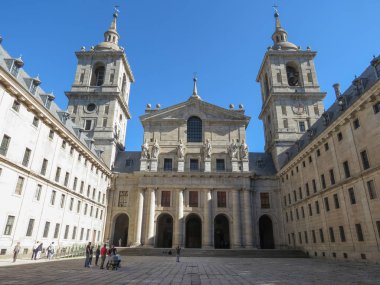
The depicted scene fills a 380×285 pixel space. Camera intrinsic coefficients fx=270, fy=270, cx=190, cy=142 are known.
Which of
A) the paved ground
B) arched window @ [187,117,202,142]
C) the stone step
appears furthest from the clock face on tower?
the paved ground

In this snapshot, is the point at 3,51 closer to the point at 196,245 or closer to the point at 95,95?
the point at 95,95

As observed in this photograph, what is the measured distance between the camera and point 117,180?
157 ft

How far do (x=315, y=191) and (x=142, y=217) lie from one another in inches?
1017

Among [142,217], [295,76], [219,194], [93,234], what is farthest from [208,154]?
[295,76]

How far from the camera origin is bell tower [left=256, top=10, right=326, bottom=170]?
49.6 m

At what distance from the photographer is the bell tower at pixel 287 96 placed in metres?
49.6

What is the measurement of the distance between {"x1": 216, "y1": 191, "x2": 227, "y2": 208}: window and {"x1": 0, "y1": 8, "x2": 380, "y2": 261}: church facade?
0.17m

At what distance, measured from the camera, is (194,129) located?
50625 millimetres

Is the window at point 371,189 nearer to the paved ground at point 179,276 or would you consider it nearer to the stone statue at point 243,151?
the paved ground at point 179,276

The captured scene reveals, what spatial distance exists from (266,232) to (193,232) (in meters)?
13.1

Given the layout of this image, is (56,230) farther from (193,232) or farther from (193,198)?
(193,232)

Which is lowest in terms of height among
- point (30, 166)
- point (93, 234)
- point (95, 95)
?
point (93, 234)

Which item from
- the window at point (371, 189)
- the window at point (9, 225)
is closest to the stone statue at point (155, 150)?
the window at point (9, 225)

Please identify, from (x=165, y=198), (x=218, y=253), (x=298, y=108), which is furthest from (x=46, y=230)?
(x=298, y=108)
